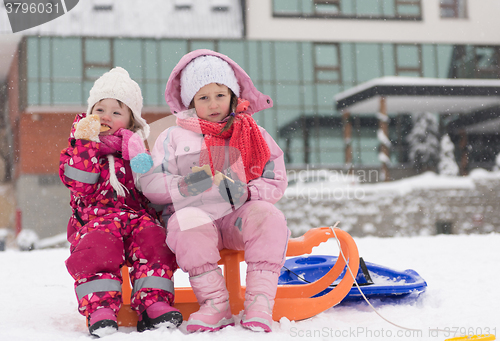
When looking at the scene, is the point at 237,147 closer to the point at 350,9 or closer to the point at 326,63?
the point at 326,63

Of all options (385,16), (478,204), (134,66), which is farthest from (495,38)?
(134,66)

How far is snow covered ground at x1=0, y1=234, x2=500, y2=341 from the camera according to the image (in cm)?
129

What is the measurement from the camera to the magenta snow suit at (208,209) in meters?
1.40

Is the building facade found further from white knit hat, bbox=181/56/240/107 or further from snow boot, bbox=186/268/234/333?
snow boot, bbox=186/268/234/333

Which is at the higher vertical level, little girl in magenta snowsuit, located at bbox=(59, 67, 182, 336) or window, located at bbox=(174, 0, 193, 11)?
window, located at bbox=(174, 0, 193, 11)

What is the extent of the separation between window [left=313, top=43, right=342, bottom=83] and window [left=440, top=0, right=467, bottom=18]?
196 inches

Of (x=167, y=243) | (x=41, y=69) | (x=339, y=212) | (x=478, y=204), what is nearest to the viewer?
(x=167, y=243)

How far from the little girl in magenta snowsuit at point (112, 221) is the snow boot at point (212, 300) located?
9cm

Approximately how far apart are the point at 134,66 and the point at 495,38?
13.2m

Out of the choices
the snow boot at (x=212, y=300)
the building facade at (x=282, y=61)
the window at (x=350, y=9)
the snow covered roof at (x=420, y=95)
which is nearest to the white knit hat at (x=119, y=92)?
the snow boot at (x=212, y=300)

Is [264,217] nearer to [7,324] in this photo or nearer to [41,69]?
[7,324]

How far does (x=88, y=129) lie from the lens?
1.55 m

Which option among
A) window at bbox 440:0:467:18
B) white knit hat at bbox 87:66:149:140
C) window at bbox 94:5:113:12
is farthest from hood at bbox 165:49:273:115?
window at bbox 440:0:467:18

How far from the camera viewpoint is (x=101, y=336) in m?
1.25
